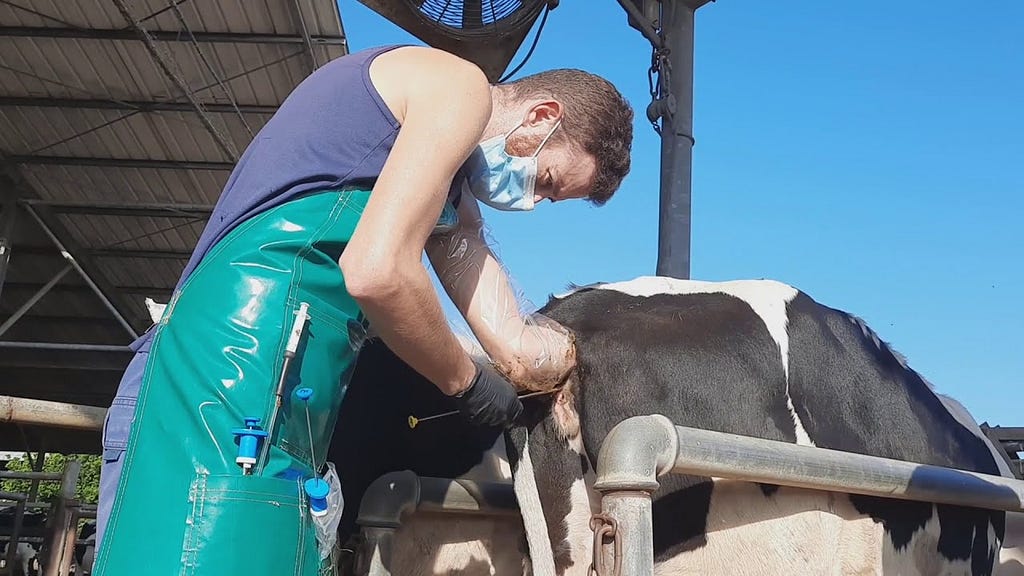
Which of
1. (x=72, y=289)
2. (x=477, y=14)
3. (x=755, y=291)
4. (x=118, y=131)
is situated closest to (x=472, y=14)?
(x=477, y=14)

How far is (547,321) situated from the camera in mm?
2297

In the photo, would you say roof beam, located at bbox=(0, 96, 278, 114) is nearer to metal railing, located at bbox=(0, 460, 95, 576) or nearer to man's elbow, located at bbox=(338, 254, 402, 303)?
metal railing, located at bbox=(0, 460, 95, 576)

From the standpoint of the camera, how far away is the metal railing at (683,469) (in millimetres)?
1508

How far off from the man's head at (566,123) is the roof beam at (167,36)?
5.10m

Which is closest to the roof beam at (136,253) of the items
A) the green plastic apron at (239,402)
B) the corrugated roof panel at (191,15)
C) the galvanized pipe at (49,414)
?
the corrugated roof panel at (191,15)

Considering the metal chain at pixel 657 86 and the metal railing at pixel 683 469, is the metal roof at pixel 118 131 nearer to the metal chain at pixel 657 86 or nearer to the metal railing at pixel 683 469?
→ the metal chain at pixel 657 86

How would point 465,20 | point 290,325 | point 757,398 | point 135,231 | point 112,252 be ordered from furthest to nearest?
point 112,252 → point 135,231 → point 465,20 → point 757,398 → point 290,325

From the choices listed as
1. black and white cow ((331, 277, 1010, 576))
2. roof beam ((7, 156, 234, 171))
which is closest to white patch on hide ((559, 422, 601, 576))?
black and white cow ((331, 277, 1010, 576))

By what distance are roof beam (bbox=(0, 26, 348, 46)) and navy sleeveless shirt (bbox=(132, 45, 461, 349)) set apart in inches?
207

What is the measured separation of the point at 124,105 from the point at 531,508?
256 inches

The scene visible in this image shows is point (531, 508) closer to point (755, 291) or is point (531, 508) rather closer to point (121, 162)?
point (755, 291)

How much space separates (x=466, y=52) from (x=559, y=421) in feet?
9.87

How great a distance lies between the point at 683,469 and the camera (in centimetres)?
161

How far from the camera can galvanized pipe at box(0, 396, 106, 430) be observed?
274cm
